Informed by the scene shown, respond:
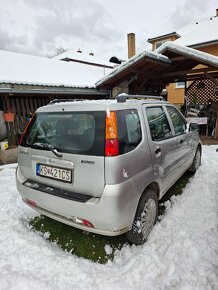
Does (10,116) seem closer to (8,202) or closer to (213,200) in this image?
(8,202)

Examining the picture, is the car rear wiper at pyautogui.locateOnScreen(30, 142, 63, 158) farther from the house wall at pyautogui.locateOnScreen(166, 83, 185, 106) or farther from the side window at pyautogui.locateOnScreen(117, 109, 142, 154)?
the house wall at pyautogui.locateOnScreen(166, 83, 185, 106)

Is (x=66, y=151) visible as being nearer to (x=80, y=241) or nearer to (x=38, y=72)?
(x=80, y=241)

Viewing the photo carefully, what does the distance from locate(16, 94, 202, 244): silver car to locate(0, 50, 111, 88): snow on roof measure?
4.74 m

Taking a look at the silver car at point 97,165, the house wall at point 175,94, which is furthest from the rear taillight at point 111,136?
the house wall at point 175,94

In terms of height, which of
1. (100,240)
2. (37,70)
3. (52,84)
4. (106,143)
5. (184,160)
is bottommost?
(100,240)

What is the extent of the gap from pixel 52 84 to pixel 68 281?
21.4ft

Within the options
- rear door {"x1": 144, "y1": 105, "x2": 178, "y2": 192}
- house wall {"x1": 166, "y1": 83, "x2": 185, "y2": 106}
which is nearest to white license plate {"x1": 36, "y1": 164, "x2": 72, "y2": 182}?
rear door {"x1": 144, "y1": 105, "x2": 178, "y2": 192}

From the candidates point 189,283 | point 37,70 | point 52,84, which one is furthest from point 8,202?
point 37,70

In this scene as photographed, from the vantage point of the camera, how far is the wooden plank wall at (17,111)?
686 cm

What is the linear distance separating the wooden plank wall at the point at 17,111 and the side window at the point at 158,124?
559cm

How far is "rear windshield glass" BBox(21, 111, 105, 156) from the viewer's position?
2.09 metres

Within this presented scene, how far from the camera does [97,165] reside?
200cm

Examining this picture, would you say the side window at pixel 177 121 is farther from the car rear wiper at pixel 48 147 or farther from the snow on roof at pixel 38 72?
the snow on roof at pixel 38 72

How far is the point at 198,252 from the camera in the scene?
2.37 m
